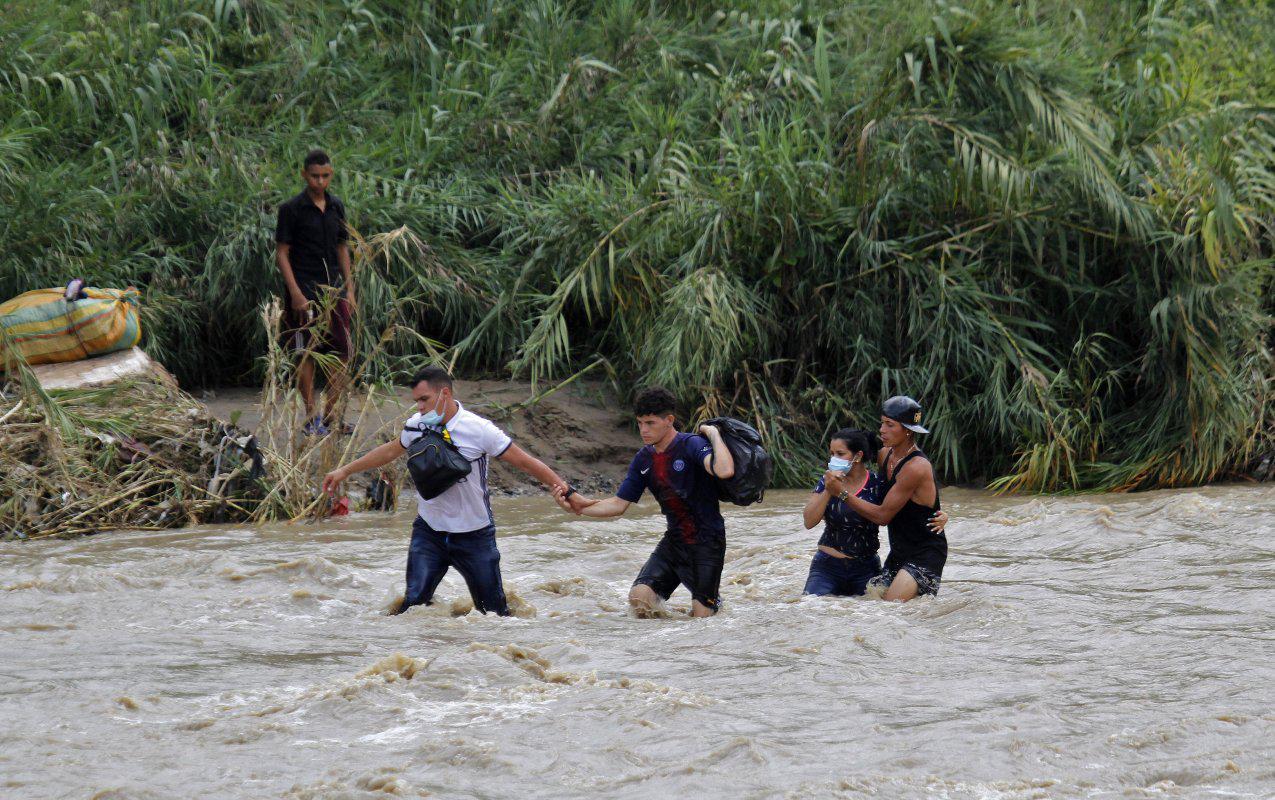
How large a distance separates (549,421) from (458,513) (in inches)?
201

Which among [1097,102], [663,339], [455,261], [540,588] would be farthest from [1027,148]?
[540,588]

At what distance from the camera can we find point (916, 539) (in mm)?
7145

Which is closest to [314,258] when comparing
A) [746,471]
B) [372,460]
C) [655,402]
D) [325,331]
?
[325,331]

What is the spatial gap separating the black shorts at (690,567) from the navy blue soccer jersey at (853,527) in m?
0.63

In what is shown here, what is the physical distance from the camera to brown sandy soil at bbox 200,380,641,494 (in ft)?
37.2

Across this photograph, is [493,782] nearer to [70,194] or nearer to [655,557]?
[655,557]

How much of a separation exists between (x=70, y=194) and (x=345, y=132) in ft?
10.1

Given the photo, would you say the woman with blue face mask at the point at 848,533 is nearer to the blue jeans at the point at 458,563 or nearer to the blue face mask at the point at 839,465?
the blue face mask at the point at 839,465

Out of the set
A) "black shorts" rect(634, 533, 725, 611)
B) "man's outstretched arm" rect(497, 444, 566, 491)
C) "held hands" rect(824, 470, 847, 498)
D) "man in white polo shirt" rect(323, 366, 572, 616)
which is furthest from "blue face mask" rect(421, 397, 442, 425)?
"held hands" rect(824, 470, 847, 498)

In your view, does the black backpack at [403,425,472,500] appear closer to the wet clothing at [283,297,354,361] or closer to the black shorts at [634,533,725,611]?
the black shorts at [634,533,725,611]

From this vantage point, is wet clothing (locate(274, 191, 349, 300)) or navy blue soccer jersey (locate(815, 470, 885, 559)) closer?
navy blue soccer jersey (locate(815, 470, 885, 559))

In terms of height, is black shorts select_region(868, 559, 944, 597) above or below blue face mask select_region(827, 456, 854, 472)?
below

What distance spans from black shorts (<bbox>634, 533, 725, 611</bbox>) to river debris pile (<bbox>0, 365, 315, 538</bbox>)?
129 inches

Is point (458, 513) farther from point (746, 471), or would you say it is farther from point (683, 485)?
point (746, 471)
